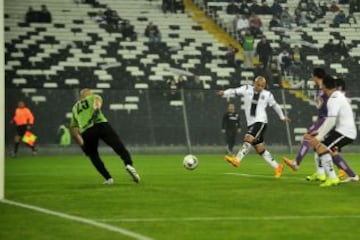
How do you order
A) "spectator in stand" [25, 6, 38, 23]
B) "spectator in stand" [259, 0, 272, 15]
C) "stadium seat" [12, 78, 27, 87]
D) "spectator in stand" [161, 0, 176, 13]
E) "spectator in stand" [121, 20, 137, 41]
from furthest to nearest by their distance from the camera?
"spectator in stand" [259, 0, 272, 15], "spectator in stand" [161, 0, 176, 13], "spectator in stand" [121, 20, 137, 41], "spectator in stand" [25, 6, 38, 23], "stadium seat" [12, 78, 27, 87]

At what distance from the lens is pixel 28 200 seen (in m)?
15.7

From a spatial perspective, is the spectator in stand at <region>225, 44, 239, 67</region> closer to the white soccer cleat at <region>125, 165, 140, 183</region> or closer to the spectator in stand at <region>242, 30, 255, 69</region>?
the spectator in stand at <region>242, 30, 255, 69</region>

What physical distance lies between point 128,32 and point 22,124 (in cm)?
1403

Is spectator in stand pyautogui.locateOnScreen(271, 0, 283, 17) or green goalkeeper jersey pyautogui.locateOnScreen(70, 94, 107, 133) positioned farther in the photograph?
spectator in stand pyautogui.locateOnScreen(271, 0, 283, 17)

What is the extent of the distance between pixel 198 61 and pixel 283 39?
5.47 metres

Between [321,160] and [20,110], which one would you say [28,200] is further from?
[20,110]

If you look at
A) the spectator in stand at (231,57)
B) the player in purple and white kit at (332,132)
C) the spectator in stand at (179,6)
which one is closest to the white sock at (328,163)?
the player in purple and white kit at (332,132)

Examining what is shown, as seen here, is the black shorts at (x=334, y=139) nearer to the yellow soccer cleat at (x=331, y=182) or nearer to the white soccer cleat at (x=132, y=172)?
the yellow soccer cleat at (x=331, y=182)

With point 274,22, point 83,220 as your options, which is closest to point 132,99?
point 274,22

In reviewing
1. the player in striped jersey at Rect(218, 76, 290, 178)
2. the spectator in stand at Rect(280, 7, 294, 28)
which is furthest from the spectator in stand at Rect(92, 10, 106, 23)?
the player in striped jersey at Rect(218, 76, 290, 178)

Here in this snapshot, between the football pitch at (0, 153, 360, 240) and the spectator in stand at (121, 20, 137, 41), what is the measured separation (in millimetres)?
25550

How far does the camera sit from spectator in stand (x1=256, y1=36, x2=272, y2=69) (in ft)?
149

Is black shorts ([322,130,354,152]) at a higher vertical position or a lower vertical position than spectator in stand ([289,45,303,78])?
higher

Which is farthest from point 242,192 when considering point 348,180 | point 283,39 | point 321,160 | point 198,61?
point 283,39
